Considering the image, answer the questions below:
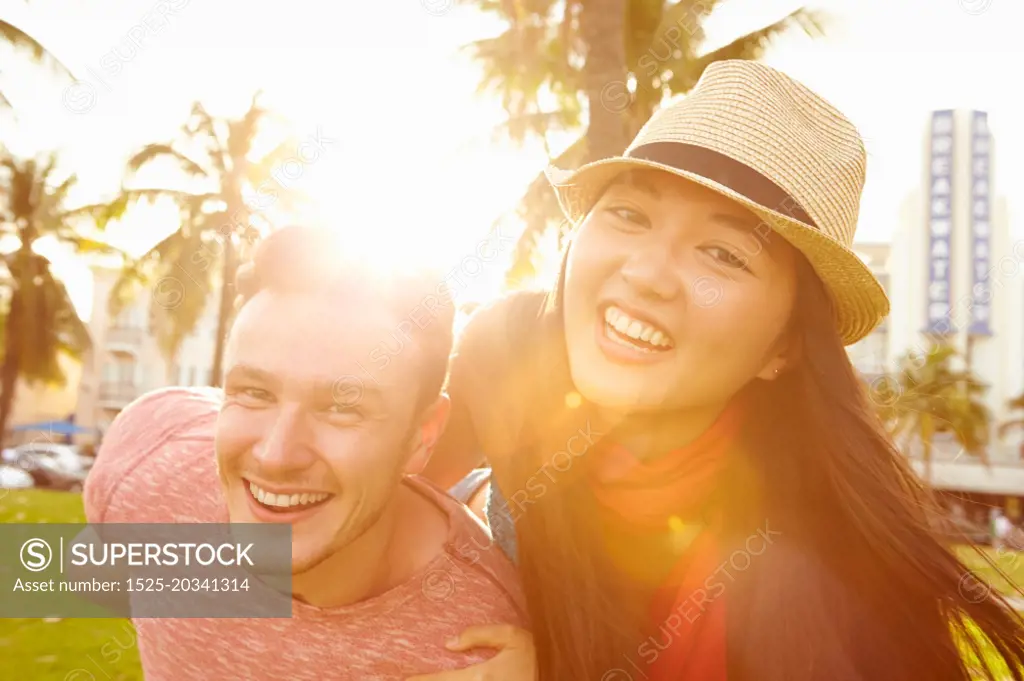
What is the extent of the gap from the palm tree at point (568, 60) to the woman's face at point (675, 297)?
5664 millimetres

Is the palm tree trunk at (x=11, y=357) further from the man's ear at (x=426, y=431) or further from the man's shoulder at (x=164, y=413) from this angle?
the man's ear at (x=426, y=431)

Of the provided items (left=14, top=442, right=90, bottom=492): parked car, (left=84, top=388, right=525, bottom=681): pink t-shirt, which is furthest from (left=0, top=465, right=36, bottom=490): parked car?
(left=84, top=388, right=525, bottom=681): pink t-shirt

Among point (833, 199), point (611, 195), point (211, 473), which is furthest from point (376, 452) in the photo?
point (833, 199)

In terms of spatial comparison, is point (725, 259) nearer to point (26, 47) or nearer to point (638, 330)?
point (638, 330)

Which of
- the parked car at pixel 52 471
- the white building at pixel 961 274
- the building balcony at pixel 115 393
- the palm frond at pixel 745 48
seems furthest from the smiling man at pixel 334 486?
the building balcony at pixel 115 393

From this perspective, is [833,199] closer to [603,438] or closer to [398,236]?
[603,438]

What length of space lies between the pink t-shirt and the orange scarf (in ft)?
1.47

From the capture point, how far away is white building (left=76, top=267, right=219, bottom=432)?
158 ft

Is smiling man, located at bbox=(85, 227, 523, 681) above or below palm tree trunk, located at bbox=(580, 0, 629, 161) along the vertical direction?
below

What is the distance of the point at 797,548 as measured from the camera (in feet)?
7.48

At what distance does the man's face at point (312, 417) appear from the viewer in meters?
1.67

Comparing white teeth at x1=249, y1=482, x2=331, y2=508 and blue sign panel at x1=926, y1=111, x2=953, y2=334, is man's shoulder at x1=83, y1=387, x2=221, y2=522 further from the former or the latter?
blue sign panel at x1=926, y1=111, x2=953, y2=334

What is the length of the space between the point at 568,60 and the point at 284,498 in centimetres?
830

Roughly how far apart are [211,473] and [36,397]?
2375 inches
